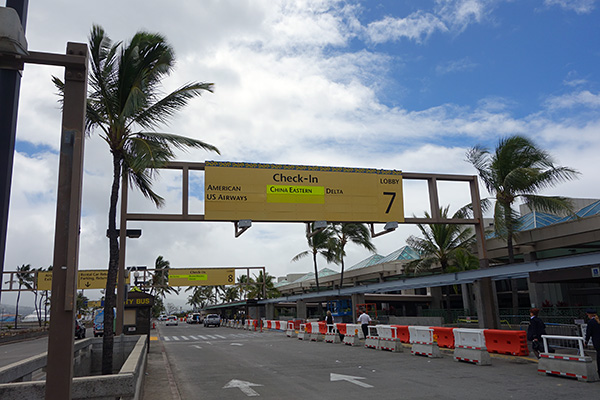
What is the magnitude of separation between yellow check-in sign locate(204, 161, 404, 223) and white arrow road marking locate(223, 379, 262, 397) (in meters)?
7.27

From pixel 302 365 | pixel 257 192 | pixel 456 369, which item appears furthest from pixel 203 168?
pixel 456 369

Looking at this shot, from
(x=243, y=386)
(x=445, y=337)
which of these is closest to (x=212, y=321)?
(x=445, y=337)

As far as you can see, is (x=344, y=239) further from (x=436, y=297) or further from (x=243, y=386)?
(x=243, y=386)

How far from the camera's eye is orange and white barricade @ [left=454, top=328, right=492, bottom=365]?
1314cm

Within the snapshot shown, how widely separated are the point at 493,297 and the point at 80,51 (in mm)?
18529

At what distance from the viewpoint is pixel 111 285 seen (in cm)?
1225

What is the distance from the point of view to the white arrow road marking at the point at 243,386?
9992 mm

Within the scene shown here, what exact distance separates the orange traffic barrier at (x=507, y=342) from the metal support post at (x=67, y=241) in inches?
513

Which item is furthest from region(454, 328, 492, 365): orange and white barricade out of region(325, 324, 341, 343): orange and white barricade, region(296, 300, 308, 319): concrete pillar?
region(296, 300, 308, 319): concrete pillar

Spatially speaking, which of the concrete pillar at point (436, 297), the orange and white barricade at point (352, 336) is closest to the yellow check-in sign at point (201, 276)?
the concrete pillar at point (436, 297)

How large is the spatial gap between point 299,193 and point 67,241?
13.8 m

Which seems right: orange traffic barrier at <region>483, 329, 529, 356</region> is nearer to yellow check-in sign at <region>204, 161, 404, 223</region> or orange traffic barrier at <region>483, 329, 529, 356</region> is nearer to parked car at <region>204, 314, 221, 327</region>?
yellow check-in sign at <region>204, 161, 404, 223</region>

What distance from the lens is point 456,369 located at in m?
12.5

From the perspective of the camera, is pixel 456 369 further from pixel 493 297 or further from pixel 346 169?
pixel 346 169
